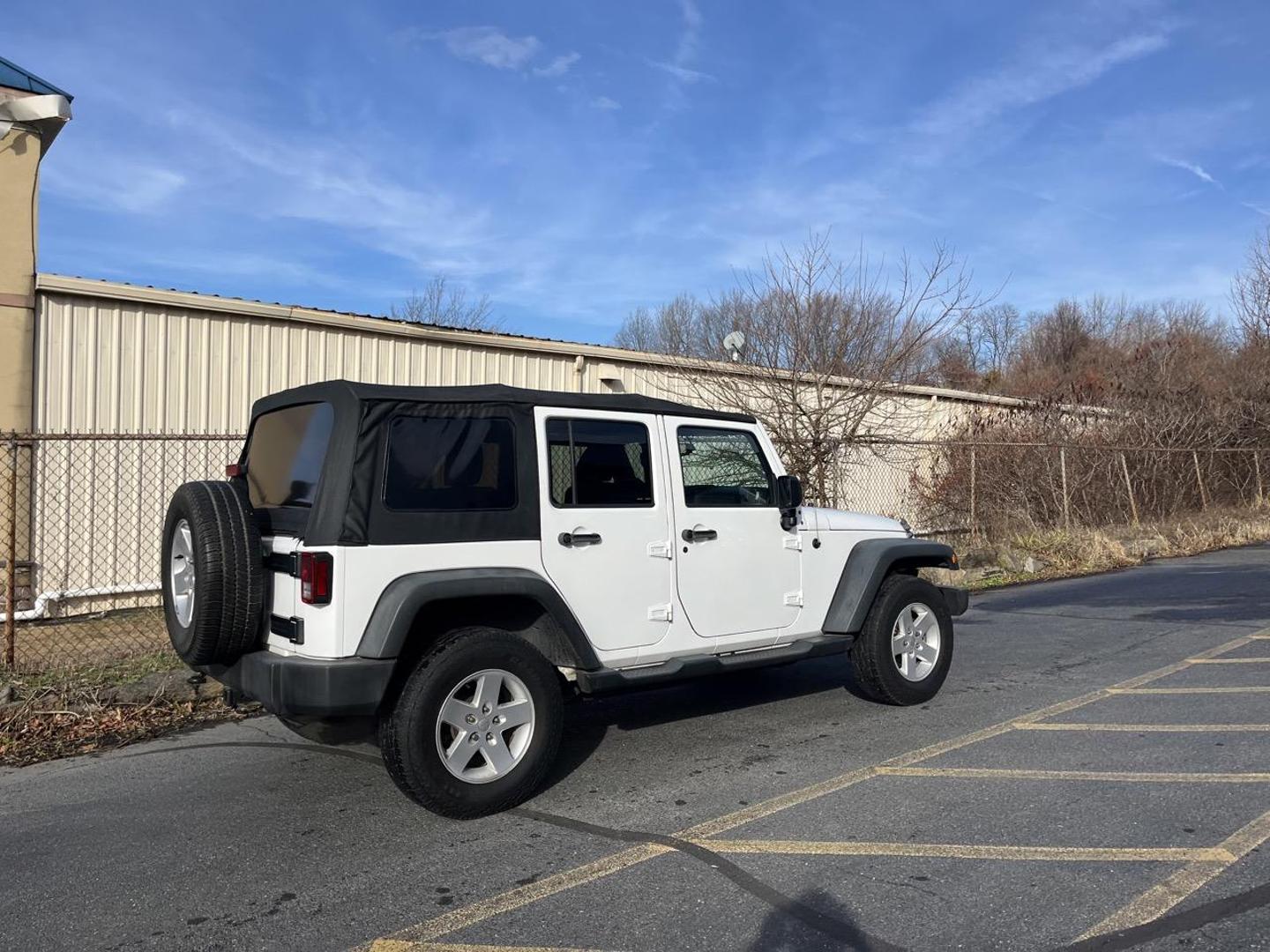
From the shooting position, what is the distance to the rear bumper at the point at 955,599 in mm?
6746

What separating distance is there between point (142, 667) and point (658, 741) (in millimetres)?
3830

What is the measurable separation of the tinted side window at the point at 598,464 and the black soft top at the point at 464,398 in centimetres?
11

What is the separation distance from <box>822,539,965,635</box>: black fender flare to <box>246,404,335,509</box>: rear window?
125 inches

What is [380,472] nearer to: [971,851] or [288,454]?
[288,454]

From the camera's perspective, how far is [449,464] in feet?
15.7

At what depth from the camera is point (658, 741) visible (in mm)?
5836

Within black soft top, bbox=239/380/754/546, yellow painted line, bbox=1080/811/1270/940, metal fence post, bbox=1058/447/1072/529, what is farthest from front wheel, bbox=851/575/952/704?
metal fence post, bbox=1058/447/1072/529

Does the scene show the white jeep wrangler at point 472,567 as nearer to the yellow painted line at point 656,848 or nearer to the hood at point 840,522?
the hood at point 840,522

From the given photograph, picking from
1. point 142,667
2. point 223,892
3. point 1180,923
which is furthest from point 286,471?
point 1180,923

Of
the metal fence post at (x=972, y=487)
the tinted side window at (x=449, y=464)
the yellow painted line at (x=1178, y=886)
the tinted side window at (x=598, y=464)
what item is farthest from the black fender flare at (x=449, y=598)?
the metal fence post at (x=972, y=487)

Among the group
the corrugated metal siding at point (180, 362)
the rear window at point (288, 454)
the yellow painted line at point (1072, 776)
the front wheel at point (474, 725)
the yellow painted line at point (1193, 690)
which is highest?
the corrugated metal siding at point (180, 362)

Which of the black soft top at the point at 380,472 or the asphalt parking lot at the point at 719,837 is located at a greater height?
the black soft top at the point at 380,472

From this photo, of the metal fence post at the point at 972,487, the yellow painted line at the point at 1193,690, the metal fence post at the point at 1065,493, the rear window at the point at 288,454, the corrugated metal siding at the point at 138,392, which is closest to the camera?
the rear window at the point at 288,454

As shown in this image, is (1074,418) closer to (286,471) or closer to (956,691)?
(956,691)
